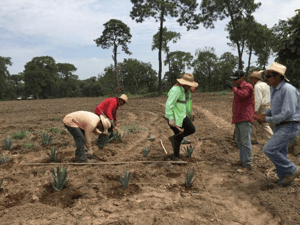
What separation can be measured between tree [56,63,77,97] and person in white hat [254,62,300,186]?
5380 cm

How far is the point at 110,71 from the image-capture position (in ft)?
167

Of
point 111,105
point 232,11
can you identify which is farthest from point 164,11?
point 111,105

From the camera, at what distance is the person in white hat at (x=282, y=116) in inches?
130

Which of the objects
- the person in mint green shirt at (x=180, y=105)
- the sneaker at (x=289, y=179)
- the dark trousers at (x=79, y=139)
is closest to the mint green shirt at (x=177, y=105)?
the person in mint green shirt at (x=180, y=105)

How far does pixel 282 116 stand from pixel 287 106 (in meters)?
0.15

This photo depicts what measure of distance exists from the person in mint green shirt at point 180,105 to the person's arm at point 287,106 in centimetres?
163

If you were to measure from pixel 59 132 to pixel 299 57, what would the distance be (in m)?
7.16

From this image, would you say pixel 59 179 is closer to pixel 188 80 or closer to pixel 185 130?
pixel 185 130

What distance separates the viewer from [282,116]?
3.28m

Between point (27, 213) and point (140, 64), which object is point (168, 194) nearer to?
point (27, 213)

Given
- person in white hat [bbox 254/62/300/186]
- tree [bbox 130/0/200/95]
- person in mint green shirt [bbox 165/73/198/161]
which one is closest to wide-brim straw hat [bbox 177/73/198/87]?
person in mint green shirt [bbox 165/73/198/161]

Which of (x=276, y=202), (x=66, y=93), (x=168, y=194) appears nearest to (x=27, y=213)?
(x=168, y=194)

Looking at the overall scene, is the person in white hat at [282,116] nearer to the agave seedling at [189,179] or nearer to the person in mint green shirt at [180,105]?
the agave seedling at [189,179]

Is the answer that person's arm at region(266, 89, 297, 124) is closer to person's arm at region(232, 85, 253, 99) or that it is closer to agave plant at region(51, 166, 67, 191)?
person's arm at region(232, 85, 253, 99)
